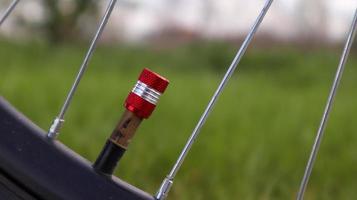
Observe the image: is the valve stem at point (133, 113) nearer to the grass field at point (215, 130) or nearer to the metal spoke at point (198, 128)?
the metal spoke at point (198, 128)

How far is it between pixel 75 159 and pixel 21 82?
6.61 ft

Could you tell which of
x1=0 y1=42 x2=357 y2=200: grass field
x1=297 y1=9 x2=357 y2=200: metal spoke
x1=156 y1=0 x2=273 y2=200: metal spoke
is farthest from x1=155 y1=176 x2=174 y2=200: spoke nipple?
x1=0 y1=42 x2=357 y2=200: grass field

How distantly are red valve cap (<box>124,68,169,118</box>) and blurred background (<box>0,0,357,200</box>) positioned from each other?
1.93 ft

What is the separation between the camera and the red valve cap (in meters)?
0.61

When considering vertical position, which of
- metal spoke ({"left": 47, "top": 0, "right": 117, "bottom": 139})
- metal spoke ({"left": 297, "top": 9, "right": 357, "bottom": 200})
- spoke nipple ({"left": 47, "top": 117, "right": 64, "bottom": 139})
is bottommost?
spoke nipple ({"left": 47, "top": 117, "right": 64, "bottom": 139})

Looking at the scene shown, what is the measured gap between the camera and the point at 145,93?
62 cm

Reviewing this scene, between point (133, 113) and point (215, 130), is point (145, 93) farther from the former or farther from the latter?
point (215, 130)

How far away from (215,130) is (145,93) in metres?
1.38

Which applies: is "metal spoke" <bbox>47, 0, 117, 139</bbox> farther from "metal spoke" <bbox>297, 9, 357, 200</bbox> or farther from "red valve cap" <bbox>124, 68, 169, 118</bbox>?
"metal spoke" <bbox>297, 9, 357, 200</bbox>

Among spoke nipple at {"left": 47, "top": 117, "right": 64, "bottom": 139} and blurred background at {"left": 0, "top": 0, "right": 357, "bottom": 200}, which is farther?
blurred background at {"left": 0, "top": 0, "right": 357, "bottom": 200}

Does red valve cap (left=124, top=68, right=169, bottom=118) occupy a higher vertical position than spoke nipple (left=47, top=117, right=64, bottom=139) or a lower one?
higher

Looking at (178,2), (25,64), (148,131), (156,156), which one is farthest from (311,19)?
(156,156)

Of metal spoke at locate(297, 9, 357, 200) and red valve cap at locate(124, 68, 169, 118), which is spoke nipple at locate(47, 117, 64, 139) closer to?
red valve cap at locate(124, 68, 169, 118)

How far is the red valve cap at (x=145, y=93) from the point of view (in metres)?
0.61
